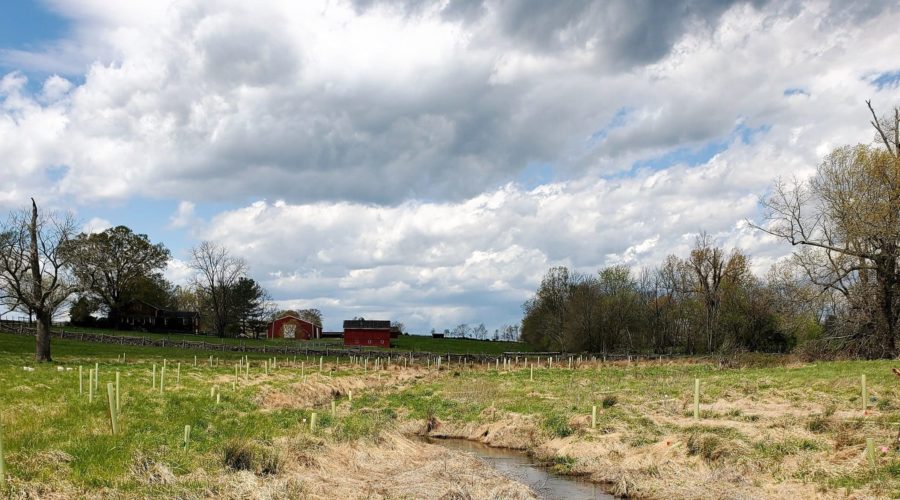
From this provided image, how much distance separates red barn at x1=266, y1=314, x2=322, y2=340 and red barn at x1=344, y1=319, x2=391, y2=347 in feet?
47.4

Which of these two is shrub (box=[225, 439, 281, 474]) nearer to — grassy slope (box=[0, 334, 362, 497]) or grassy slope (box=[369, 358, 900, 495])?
grassy slope (box=[0, 334, 362, 497])

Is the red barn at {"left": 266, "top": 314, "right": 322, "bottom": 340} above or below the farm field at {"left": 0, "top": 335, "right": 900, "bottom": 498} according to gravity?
below

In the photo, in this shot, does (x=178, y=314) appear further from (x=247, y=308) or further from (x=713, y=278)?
(x=713, y=278)

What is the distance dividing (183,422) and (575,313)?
73167 millimetres

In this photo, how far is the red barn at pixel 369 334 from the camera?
9481 centimetres

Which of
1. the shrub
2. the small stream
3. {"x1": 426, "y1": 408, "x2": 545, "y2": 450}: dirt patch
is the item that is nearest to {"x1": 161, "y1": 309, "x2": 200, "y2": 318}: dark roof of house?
{"x1": 426, "y1": 408, "x2": 545, "y2": 450}: dirt patch

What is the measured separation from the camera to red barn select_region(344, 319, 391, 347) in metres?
94.8

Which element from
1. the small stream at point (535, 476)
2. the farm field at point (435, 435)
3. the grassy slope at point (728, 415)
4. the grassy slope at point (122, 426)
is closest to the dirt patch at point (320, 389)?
the farm field at point (435, 435)

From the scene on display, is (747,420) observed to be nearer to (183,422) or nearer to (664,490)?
(664,490)

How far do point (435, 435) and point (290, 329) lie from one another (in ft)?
285

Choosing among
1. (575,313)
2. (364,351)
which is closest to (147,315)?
(364,351)

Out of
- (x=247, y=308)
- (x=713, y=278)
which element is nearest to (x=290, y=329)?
(x=247, y=308)

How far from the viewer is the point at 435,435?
24.6 metres

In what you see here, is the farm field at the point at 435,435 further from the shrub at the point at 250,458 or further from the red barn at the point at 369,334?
the red barn at the point at 369,334
